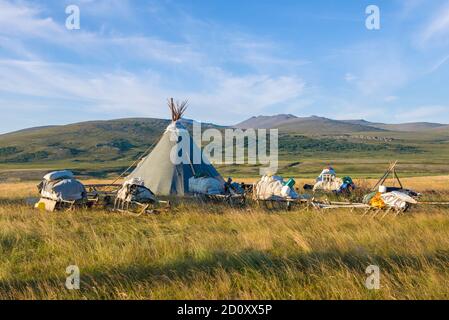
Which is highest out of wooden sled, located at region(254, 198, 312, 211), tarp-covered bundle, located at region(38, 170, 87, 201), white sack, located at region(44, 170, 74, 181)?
white sack, located at region(44, 170, 74, 181)

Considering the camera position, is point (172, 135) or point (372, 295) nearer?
point (372, 295)

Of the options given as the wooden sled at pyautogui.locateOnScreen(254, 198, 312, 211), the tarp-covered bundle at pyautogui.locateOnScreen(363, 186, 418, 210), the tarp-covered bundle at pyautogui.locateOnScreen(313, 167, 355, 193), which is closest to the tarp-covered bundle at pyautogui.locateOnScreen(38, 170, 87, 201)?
the wooden sled at pyautogui.locateOnScreen(254, 198, 312, 211)

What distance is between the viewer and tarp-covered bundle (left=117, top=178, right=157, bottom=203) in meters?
12.7

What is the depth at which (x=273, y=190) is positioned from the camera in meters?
14.2

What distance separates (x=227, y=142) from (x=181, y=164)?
107003 millimetres

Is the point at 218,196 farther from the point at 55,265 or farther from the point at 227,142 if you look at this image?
the point at 227,142

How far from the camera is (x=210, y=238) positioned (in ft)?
23.7

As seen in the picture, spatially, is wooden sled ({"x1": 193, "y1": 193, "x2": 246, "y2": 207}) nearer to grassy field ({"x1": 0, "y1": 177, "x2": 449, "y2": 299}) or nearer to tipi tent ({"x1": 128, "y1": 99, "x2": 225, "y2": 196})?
tipi tent ({"x1": 128, "y1": 99, "x2": 225, "y2": 196})

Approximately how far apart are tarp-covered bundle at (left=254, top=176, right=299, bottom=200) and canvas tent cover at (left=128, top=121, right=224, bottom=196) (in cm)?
351

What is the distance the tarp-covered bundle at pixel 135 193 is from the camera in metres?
12.7

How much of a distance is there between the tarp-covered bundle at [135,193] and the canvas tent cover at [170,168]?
4215mm

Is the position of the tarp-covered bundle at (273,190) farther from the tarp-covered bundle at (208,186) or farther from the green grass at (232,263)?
the green grass at (232,263)

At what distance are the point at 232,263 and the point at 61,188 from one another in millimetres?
9049
